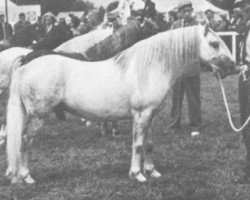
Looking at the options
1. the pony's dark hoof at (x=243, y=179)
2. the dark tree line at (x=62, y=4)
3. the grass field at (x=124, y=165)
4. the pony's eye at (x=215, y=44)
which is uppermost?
the pony's eye at (x=215, y=44)

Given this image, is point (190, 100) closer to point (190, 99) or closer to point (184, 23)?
point (190, 99)

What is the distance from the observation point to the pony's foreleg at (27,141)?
22.9 feet

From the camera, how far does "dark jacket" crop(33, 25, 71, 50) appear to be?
10624 mm

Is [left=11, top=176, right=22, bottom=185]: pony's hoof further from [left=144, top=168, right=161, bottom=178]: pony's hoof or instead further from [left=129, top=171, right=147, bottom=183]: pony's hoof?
[left=144, top=168, right=161, bottom=178]: pony's hoof

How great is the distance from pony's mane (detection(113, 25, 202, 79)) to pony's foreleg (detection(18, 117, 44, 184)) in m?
1.35

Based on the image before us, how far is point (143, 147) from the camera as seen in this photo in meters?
7.45

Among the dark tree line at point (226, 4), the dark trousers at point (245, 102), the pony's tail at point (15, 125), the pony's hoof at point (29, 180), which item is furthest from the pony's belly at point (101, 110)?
the dark tree line at point (226, 4)

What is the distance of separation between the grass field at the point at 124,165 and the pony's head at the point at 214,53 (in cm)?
157

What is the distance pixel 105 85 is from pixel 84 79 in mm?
289

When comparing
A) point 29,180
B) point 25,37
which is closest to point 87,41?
point 29,180

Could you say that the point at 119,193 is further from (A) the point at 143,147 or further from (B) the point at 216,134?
(B) the point at 216,134

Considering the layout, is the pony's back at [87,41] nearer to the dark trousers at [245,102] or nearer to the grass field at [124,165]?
the grass field at [124,165]

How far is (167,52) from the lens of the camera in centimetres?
698

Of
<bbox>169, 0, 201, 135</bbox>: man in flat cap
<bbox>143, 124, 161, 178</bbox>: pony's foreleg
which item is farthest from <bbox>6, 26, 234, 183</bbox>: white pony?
<bbox>169, 0, 201, 135</bbox>: man in flat cap
